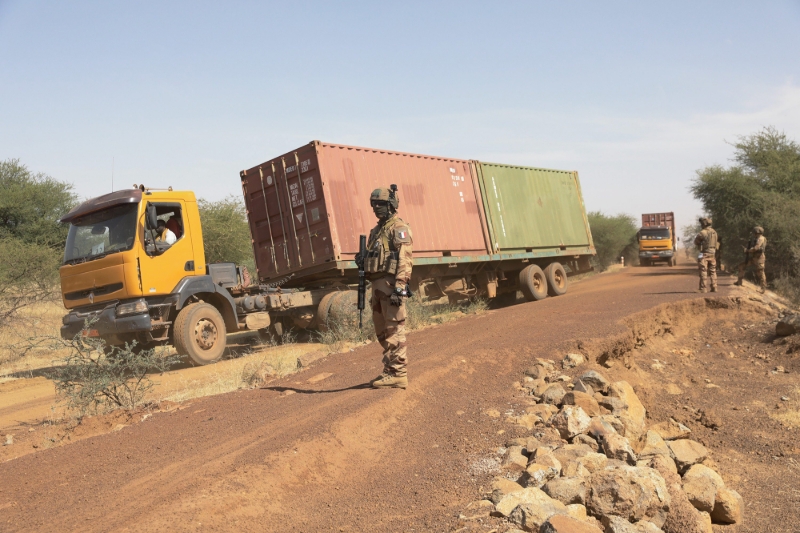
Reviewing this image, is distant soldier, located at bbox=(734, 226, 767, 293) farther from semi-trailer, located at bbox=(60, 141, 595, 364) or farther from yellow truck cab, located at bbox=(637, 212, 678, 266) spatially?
yellow truck cab, located at bbox=(637, 212, 678, 266)

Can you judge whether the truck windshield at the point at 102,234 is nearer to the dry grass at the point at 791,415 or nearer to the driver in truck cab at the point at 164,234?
the driver in truck cab at the point at 164,234

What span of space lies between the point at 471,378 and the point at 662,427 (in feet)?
7.64

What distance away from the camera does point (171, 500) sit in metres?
4.30

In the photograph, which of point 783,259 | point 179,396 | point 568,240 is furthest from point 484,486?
point 783,259

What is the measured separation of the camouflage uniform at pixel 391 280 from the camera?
6.78 metres

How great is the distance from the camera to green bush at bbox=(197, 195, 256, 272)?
930 inches

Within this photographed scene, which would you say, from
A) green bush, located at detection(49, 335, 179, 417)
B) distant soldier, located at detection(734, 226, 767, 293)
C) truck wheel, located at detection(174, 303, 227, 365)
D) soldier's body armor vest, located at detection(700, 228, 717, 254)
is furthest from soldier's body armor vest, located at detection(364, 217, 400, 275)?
distant soldier, located at detection(734, 226, 767, 293)

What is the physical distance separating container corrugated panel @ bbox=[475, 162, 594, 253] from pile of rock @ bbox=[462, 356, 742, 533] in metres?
8.90

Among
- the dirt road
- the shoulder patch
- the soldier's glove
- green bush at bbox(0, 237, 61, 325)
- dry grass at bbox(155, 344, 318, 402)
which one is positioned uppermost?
green bush at bbox(0, 237, 61, 325)

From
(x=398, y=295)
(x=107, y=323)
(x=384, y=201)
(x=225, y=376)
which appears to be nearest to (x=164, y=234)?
(x=107, y=323)

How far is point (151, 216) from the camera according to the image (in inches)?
388

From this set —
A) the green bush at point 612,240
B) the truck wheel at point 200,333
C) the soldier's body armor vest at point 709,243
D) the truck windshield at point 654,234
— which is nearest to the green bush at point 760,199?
the truck windshield at point 654,234

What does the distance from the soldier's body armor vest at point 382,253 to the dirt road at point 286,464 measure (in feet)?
4.01

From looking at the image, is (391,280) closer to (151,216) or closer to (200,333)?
(151,216)
